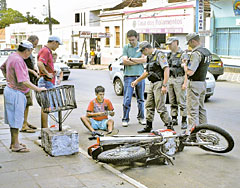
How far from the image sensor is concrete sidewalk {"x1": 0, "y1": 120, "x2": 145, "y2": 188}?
5.06 metres

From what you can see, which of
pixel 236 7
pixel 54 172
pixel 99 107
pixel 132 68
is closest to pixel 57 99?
pixel 54 172

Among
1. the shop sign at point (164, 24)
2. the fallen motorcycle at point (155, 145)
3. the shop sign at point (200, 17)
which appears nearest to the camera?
the fallen motorcycle at point (155, 145)

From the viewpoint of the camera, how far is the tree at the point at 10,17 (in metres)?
104

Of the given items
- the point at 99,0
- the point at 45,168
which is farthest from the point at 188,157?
the point at 99,0

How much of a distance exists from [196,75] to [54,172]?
334cm

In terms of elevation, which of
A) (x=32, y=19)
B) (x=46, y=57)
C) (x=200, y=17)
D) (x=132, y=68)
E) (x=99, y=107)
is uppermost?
(x=32, y=19)

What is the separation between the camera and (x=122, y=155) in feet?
18.7

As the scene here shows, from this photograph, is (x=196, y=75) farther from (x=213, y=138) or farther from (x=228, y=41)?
(x=228, y=41)

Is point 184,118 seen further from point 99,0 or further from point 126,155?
point 99,0

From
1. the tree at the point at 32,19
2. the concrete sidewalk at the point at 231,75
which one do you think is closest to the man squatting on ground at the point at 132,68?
the concrete sidewalk at the point at 231,75

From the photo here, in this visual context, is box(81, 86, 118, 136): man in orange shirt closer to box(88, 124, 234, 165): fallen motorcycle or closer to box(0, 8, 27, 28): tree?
box(88, 124, 234, 165): fallen motorcycle

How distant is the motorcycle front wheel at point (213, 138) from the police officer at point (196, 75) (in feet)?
2.37

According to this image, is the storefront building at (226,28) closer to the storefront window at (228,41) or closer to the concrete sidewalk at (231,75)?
the storefront window at (228,41)

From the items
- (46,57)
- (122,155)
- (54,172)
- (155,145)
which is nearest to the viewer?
(54,172)
